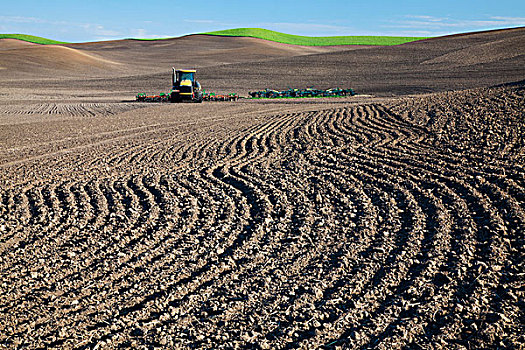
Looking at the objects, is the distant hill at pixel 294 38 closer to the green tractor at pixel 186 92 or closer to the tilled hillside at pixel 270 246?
the green tractor at pixel 186 92

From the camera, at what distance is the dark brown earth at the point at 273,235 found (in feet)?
16.2

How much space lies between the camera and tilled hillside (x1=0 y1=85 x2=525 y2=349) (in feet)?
16.1

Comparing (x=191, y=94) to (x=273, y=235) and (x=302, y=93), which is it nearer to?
(x=302, y=93)

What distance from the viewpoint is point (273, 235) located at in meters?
7.32

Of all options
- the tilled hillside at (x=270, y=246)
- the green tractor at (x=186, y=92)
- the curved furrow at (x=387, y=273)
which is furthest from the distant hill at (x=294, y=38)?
the curved furrow at (x=387, y=273)

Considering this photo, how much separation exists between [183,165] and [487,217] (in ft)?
22.8

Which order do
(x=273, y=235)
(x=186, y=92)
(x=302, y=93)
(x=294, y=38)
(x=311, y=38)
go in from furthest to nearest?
1. (x=311, y=38)
2. (x=294, y=38)
3. (x=302, y=93)
4. (x=186, y=92)
5. (x=273, y=235)

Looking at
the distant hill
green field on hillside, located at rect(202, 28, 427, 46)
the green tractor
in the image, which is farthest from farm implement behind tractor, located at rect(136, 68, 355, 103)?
the distant hill

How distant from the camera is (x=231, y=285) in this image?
5793mm

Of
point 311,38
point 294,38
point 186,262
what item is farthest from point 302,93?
point 311,38

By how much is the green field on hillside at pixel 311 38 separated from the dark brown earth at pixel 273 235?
102 metres

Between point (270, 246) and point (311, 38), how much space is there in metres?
131

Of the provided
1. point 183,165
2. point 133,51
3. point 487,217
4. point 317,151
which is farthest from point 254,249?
point 133,51

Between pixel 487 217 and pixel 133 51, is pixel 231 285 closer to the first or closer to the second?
pixel 487 217
